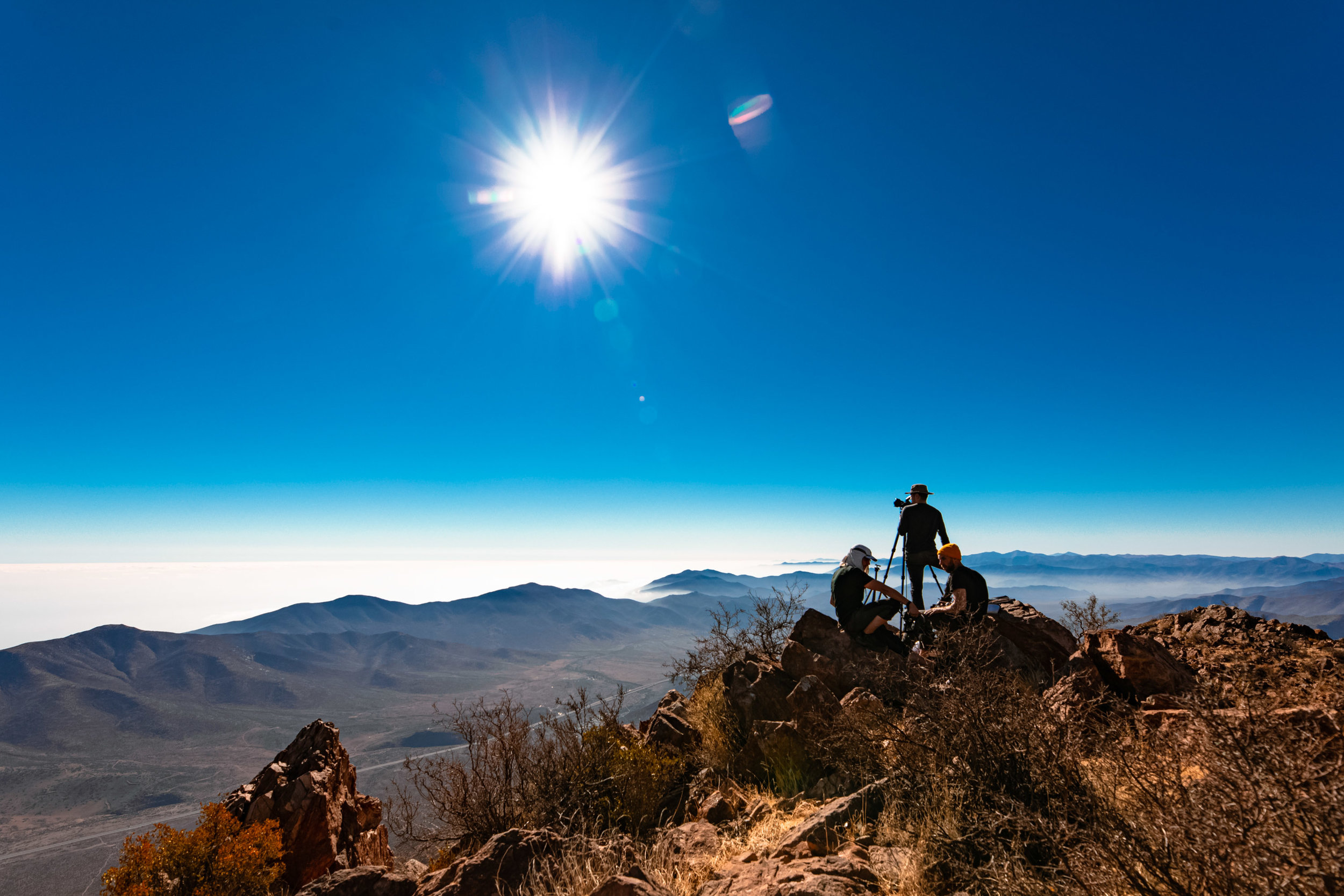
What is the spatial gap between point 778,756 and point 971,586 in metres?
4.27

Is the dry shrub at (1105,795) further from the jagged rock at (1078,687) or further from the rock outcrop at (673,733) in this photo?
the rock outcrop at (673,733)

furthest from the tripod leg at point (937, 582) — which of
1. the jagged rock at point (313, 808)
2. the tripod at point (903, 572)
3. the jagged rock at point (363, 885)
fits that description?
the jagged rock at point (313, 808)

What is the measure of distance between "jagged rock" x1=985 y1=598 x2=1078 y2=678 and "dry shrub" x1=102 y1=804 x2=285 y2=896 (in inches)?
387

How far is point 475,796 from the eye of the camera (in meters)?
7.79

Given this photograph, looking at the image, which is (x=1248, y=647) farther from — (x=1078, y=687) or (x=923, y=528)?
(x=923, y=528)

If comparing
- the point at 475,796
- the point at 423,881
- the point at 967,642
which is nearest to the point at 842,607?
the point at 967,642

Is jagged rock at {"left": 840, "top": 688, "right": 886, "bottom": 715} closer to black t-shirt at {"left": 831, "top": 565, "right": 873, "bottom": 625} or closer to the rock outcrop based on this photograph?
black t-shirt at {"left": 831, "top": 565, "right": 873, "bottom": 625}

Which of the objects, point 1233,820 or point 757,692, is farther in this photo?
point 757,692

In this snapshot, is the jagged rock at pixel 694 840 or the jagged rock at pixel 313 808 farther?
the jagged rock at pixel 313 808

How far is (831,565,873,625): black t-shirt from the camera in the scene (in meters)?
9.26

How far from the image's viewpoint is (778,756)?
7363mm

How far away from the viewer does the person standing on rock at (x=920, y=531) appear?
10445 mm

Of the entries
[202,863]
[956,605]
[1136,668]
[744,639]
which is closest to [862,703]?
[956,605]

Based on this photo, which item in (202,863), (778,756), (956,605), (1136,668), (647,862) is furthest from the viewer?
(956,605)
